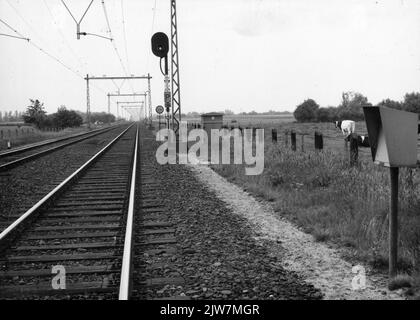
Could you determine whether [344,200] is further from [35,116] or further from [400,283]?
[35,116]

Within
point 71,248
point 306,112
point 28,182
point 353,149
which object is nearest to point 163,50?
point 28,182

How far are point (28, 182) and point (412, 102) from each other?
55239mm

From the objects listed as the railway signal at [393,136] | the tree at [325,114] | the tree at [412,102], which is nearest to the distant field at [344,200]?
the railway signal at [393,136]

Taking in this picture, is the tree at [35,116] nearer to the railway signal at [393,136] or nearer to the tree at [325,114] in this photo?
the tree at [325,114]

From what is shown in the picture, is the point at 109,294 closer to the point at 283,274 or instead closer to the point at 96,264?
the point at 96,264

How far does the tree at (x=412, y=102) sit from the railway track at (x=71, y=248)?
51206mm

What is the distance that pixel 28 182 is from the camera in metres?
11.6

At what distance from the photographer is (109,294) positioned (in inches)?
167

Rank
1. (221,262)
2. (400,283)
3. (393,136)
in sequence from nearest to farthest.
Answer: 1. (393,136)
2. (400,283)
3. (221,262)

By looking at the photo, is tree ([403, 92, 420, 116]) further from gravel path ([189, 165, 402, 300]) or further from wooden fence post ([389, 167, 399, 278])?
wooden fence post ([389, 167, 399, 278])

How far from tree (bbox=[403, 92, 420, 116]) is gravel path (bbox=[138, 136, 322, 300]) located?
5072 centimetres

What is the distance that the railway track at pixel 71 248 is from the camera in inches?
173

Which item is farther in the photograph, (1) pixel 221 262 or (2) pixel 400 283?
(1) pixel 221 262

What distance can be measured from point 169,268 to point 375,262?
7.51 feet
